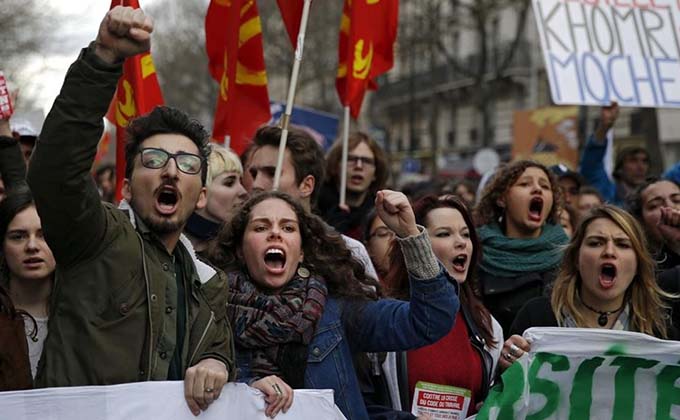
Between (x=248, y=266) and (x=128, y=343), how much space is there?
790 mm

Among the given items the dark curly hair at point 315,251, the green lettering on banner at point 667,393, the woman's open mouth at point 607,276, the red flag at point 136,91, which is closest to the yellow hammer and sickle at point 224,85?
the red flag at point 136,91

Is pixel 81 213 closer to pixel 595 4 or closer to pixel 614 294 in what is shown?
pixel 614 294

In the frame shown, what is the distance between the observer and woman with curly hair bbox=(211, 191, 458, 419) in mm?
3186

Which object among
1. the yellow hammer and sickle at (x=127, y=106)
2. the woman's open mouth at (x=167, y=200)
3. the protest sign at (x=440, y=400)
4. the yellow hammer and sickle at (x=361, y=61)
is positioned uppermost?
the yellow hammer and sickle at (x=361, y=61)

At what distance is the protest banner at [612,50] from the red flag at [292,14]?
5.60 feet

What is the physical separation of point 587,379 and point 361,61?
10.8 feet

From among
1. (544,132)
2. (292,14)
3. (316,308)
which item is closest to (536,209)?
(292,14)

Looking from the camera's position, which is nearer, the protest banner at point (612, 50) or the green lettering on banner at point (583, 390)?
the green lettering on banner at point (583, 390)

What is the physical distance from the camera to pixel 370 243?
5137 mm

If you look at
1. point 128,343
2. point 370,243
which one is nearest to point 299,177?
point 370,243

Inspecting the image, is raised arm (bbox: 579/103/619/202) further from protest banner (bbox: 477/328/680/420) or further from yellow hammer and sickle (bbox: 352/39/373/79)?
protest banner (bbox: 477/328/680/420)

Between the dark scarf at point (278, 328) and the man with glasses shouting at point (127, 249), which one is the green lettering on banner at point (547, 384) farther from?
the man with glasses shouting at point (127, 249)

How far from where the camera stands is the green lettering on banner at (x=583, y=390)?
3340 millimetres

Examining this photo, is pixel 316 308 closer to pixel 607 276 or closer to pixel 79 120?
pixel 79 120
